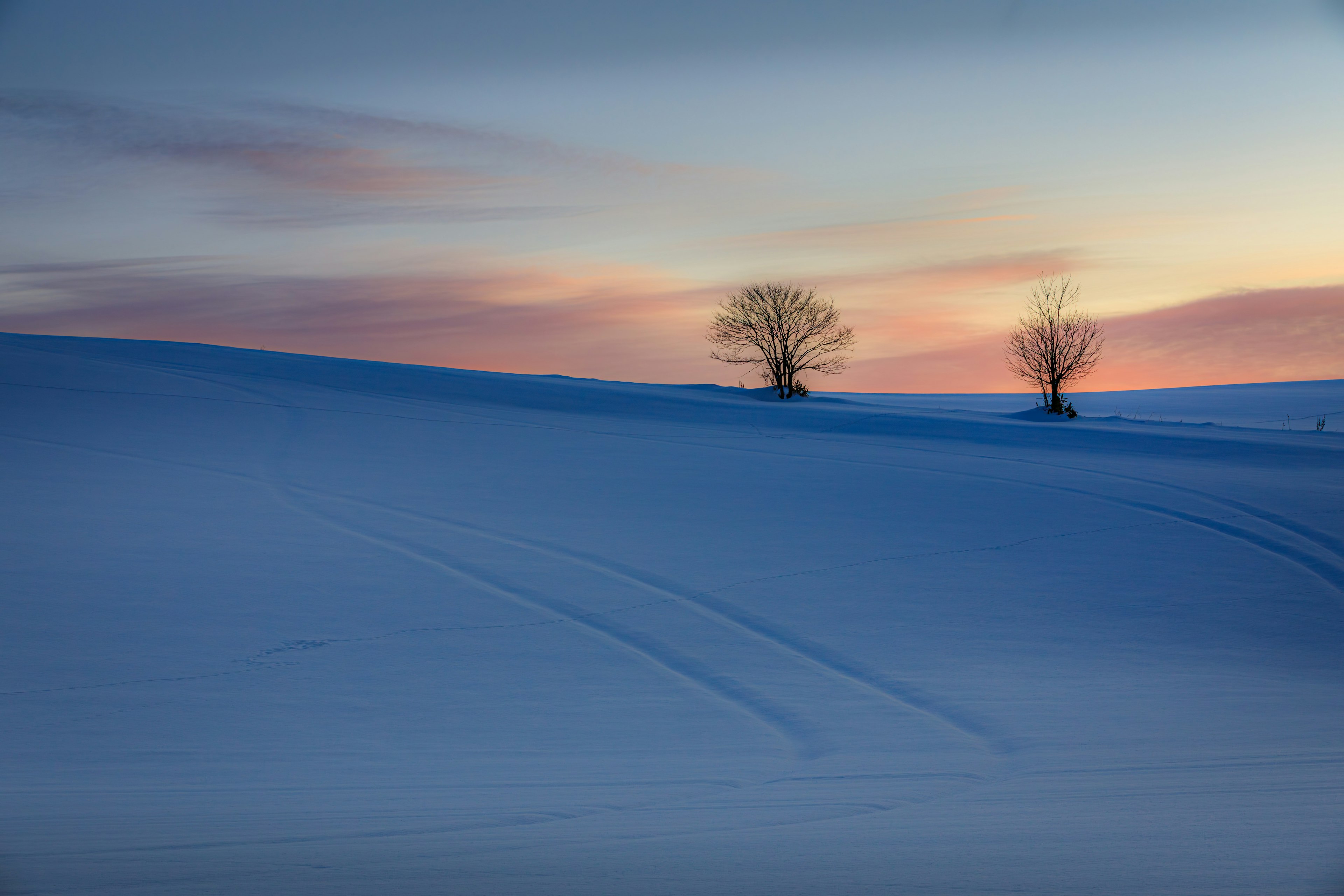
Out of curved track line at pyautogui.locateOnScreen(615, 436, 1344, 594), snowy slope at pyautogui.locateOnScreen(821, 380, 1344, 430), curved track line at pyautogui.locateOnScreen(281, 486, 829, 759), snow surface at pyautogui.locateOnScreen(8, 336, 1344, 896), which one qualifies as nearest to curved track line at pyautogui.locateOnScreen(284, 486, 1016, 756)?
snow surface at pyautogui.locateOnScreen(8, 336, 1344, 896)

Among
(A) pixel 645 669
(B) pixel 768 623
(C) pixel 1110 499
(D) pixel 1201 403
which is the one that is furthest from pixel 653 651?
(D) pixel 1201 403

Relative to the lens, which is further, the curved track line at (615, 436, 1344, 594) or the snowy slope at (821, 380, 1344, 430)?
the snowy slope at (821, 380, 1344, 430)

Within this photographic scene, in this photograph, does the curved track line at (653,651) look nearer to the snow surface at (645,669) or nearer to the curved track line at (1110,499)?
the snow surface at (645,669)

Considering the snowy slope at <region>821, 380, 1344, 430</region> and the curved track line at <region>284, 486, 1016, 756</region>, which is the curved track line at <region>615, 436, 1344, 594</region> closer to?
the curved track line at <region>284, 486, 1016, 756</region>

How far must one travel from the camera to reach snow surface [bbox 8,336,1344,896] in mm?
4883

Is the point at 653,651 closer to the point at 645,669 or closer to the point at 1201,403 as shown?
the point at 645,669

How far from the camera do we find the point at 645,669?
9195mm

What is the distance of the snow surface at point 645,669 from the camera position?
4883 mm

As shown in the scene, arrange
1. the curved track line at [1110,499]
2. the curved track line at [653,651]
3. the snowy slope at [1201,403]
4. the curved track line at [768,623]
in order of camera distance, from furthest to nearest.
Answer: the snowy slope at [1201,403]
the curved track line at [1110,499]
the curved track line at [768,623]
the curved track line at [653,651]

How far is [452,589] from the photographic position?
36.9 feet

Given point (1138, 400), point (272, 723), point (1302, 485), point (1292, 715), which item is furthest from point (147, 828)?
point (1138, 400)

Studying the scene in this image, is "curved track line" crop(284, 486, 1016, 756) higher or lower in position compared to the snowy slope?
lower

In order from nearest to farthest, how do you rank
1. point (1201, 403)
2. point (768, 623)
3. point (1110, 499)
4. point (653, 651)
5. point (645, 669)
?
point (645, 669), point (653, 651), point (768, 623), point (1110, 499), point (1201, 403)

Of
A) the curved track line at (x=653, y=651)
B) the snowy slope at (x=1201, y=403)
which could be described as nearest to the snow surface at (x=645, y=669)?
the curved track line at (x=653, y=651)
